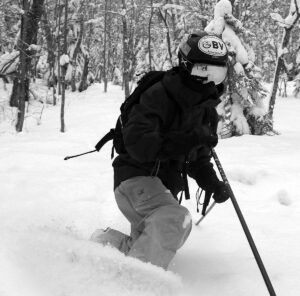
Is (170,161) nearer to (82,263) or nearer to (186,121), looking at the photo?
(186,121)

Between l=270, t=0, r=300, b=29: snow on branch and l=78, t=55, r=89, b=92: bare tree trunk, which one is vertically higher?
l=270, t=0, r=300, b=29: snow on branch

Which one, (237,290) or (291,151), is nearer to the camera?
(237,290)

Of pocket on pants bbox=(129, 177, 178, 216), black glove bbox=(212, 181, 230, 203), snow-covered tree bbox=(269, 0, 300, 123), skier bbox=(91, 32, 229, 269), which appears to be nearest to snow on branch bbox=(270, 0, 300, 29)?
snow-covered tree bbox=(269, 0, 300, 123)

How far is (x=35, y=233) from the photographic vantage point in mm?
2869

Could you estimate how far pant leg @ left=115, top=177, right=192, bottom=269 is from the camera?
2.70 metres

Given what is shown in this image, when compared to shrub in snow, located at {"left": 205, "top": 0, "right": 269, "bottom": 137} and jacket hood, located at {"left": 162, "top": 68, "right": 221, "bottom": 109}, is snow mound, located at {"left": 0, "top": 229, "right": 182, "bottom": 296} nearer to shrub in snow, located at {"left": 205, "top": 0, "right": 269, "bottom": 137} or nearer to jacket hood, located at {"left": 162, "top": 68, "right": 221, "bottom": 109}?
jacket hood, located at {"left": 162, "top": 68, "right": 221, "bottom": 109}

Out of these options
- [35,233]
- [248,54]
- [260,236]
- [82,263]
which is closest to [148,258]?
[82,263]

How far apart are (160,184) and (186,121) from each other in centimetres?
50

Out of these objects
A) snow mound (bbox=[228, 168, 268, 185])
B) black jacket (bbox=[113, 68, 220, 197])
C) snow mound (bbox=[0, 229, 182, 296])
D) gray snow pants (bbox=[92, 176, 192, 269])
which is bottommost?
snow mound (bbox=[228, 168, 268, 185])

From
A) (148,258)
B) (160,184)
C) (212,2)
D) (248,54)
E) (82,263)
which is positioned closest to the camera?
(82,263)

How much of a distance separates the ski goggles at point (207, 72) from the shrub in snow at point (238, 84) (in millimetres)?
8019

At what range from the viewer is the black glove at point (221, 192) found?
9.38ft

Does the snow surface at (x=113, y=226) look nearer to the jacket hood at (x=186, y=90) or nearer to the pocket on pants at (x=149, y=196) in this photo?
the pocket on pants at (x=149, y=196)

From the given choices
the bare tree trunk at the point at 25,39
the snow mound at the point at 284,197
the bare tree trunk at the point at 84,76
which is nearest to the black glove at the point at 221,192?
the snow mound at the point at 284,197
